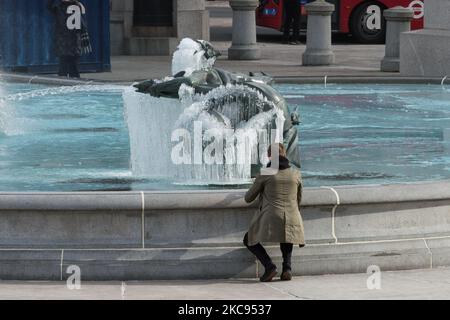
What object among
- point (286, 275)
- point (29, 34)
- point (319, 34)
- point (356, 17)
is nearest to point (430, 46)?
point (319, 34)

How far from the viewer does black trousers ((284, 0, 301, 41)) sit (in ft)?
119

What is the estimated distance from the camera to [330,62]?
97.5 ft

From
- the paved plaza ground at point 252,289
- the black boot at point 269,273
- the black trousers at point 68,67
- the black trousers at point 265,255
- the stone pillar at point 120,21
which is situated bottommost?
the paved plaza ground at point 252,289

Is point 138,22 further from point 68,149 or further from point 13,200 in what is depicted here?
point 13,200

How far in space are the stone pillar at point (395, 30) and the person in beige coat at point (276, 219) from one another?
1592cm

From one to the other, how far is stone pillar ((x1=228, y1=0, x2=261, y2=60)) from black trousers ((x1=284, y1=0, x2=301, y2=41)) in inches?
204

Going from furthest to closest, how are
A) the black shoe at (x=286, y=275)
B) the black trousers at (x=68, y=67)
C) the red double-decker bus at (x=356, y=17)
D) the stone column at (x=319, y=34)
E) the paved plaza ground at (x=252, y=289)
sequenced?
the red double-decker bus at (x=356, y=17), the stone column at (x=319, y=34), the black trousers at (x=68, y=67), the black shoe at (x=286, y=275), the paved plaza ground at (x=252, y=289)

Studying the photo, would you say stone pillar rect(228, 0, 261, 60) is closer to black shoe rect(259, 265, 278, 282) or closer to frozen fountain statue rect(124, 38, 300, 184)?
frozen fountain statue rect(124, 38, 300, 184)

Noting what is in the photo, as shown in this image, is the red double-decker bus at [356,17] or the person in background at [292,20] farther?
the red double-decker bus at [356,17]

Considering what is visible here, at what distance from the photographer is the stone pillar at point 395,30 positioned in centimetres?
2783

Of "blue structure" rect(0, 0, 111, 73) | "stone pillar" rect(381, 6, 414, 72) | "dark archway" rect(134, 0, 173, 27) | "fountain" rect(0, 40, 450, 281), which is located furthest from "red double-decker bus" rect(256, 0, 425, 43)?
"fountain" rect(0, 40, 450, 281)

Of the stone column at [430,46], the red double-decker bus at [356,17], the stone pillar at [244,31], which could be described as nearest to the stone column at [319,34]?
the stone pillar at [244,31]

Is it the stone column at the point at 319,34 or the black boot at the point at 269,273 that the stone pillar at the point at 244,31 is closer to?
the stone column at the point at 319,34

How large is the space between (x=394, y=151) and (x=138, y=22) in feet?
51.4
